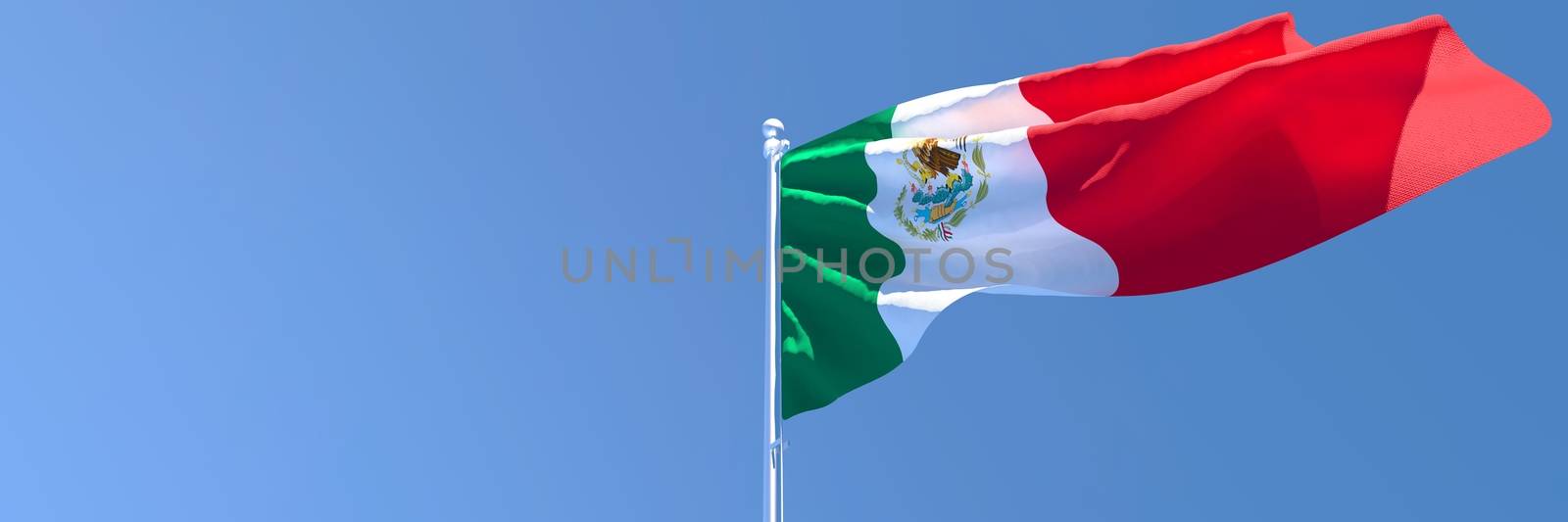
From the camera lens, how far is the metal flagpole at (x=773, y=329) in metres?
6.22

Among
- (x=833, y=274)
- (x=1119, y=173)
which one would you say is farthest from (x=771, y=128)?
(x=1119, y=173)

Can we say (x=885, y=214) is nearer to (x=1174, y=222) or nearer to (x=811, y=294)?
(x=811, y=294)

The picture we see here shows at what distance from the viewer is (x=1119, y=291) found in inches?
237

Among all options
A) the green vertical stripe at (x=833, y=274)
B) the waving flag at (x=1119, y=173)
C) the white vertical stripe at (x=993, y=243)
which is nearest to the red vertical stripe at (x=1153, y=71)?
the waving flag at (x=1119, y=173)

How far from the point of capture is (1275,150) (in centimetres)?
539

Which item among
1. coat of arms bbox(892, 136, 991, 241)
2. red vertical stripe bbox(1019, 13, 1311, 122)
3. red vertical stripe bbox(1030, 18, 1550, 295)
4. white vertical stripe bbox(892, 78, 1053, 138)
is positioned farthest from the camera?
white vertical stripe bbox(892, 78, 1053, 138)

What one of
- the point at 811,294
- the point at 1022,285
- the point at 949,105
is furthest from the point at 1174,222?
the point at 811,294

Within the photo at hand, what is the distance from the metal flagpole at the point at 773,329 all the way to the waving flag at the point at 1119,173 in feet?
0.87

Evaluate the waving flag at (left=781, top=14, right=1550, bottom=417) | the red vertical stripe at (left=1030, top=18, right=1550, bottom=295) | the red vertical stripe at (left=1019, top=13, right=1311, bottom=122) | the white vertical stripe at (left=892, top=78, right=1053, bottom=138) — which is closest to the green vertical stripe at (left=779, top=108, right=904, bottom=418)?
the waving flag at (left=781, top=14, right=1550, bottom=417)

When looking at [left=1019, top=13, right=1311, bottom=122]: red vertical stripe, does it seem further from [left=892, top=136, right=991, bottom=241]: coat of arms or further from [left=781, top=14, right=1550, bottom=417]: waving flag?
[left=892, top=136, right=991, bottom=241]: coat of arms

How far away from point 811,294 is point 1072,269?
4.93 ft

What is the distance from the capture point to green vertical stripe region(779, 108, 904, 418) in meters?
6.57

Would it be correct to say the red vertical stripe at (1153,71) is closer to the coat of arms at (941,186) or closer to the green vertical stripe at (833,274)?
the coat of arms at (941,186)

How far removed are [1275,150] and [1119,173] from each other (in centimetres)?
75
